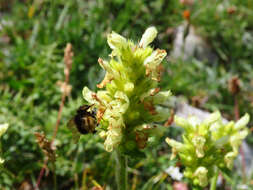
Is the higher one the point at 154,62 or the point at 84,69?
the point at 84,69

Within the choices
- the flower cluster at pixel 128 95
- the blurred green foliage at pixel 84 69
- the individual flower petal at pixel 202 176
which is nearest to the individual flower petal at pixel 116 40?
the flower cluster at pixel 128 95

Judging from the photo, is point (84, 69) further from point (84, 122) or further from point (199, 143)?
point (84, 122)

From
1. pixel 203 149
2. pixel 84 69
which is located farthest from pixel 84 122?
pixel 84 69

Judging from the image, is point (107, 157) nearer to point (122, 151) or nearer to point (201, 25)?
point (122, 151)

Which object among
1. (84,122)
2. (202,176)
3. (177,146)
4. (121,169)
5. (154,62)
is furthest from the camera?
(177,146)

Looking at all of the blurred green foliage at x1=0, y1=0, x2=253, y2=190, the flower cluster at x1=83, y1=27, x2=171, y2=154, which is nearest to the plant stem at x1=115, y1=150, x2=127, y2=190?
the flower cluster at x1=83, y1=27, x2=171, y2=154

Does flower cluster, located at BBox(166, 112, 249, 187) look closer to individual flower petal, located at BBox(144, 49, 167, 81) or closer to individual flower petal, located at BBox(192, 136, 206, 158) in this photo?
individual flower petal, located at BBox(192, 136, 206, 158)
